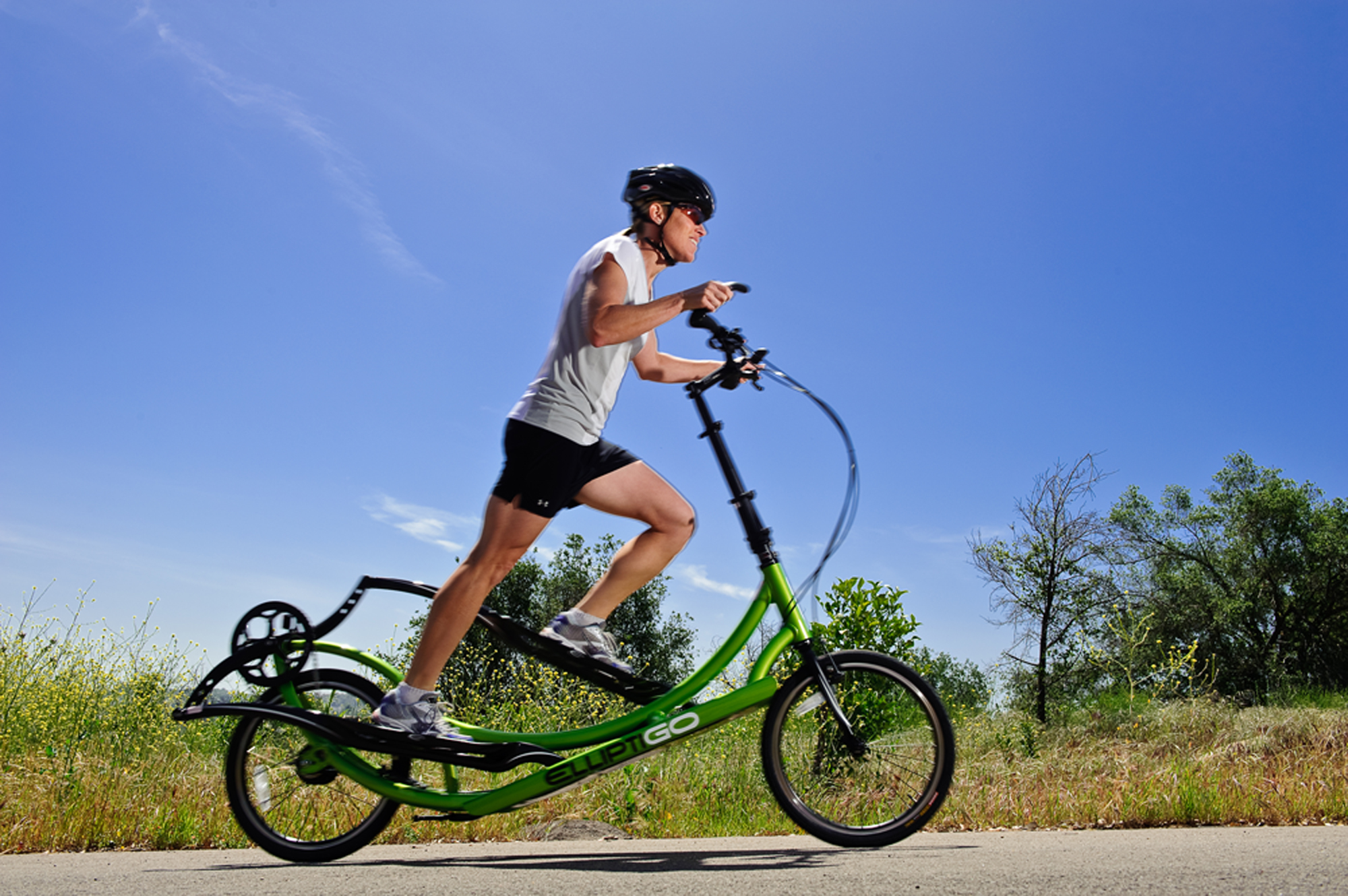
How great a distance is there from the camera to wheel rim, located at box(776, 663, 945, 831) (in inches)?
131

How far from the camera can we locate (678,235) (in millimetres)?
3797

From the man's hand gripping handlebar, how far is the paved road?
1780mm

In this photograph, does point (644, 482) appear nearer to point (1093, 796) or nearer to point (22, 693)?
point (1093, 796)

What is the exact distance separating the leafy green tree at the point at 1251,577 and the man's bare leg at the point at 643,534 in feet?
82.1

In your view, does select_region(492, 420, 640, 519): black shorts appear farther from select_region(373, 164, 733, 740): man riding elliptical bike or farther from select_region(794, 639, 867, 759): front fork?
select_region(794, 639, 867, 759): front fork

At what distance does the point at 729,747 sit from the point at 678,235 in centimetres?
435

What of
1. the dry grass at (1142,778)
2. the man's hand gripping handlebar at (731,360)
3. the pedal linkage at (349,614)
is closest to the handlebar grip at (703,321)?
the man's hand gripping handlebar at (731,360)

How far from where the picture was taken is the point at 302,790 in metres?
3.93

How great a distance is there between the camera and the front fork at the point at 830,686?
10.9ft

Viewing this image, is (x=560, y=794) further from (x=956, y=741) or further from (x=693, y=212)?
(x=956, y=741)

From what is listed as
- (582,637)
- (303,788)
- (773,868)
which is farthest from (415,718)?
(773,868)

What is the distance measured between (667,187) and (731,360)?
806 millimetres

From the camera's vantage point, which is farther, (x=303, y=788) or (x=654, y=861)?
(x=303, y=788)

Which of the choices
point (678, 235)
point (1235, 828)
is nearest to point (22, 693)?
point (678, 235)
